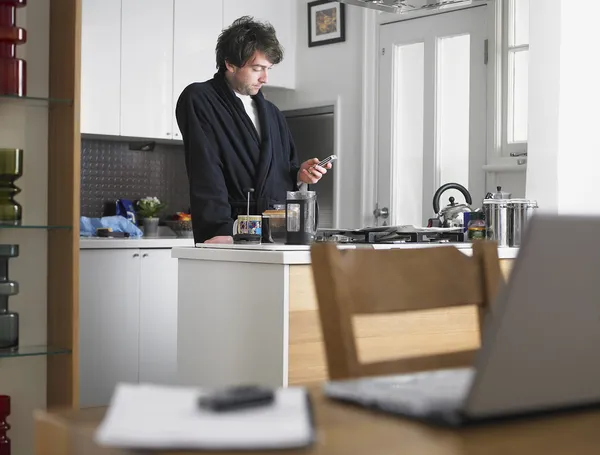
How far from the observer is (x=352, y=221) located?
5609 mm

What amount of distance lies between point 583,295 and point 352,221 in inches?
187

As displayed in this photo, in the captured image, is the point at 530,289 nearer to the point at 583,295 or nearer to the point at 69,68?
the point at 583,295

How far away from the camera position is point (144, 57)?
523 cm

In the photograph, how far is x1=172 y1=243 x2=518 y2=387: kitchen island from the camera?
2631 mm

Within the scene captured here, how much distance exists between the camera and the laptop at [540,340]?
803mm

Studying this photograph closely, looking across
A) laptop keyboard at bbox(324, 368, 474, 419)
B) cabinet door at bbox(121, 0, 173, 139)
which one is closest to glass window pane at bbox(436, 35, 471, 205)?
cabinet door at bbox(121, 0, 173, 139)

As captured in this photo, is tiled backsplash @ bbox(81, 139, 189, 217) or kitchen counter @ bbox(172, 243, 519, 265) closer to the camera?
kitchen counter @ bbox(172, 243, 519, 265)

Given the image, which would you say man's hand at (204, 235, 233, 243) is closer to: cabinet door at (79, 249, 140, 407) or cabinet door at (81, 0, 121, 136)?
cabinet door at (79, 249, 140, 407)

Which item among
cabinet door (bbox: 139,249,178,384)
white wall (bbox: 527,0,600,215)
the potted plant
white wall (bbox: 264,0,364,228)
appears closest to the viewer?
white wall (bbox: 527,0,600,215)

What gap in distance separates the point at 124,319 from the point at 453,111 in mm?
2176

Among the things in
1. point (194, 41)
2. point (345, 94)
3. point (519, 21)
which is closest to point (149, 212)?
point (194, 41)

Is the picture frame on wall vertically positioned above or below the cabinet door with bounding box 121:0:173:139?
above

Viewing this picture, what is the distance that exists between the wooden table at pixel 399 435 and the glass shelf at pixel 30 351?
1.92 metres

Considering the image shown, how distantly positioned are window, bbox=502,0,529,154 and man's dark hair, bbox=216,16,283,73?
5.31 ft
